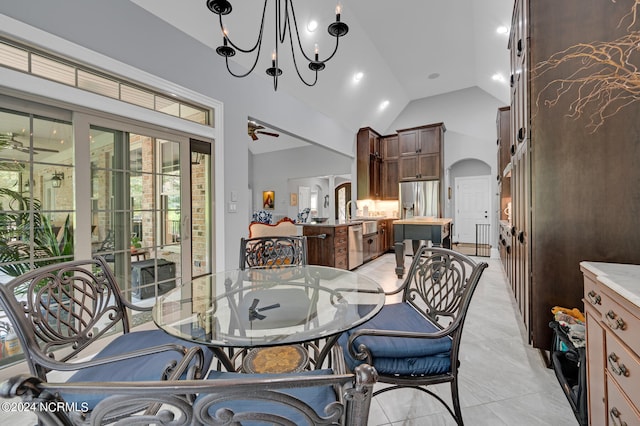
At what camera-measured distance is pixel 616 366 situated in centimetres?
104

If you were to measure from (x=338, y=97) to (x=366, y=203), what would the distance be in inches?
101

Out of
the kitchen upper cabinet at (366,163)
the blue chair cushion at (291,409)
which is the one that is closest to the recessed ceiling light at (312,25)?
the kitchen upper cabinet at (366,163)

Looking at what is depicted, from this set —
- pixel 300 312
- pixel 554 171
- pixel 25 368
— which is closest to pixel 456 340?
pixel 300 312

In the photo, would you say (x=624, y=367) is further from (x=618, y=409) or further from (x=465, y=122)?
(x=465, y=122)

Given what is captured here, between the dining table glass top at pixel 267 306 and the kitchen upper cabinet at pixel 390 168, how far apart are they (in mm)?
4986

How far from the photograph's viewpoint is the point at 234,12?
2.78 m

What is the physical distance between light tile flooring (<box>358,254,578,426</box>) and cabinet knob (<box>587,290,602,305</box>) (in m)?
0.72

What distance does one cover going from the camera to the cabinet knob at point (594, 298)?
3.92ft

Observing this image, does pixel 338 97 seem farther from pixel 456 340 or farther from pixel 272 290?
pixel 456 340

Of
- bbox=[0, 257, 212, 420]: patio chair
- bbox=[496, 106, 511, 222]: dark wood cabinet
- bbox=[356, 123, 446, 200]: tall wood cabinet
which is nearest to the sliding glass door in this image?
bbox=[0, 257, 212, 420]: patio chair

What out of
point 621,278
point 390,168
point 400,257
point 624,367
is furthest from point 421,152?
point 624,367

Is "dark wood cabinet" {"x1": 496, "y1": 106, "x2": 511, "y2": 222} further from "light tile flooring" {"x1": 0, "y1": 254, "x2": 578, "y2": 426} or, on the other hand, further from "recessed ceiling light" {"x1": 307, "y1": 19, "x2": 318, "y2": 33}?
"recessed ceiling light" {"x1": 307, "y1": 19, "x2": 318, "y2": 33}

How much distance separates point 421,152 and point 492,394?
567 cm

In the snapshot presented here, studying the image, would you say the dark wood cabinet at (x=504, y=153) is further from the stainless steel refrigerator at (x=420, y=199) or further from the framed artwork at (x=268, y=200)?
the framed artwork at (x=268, y=200)
